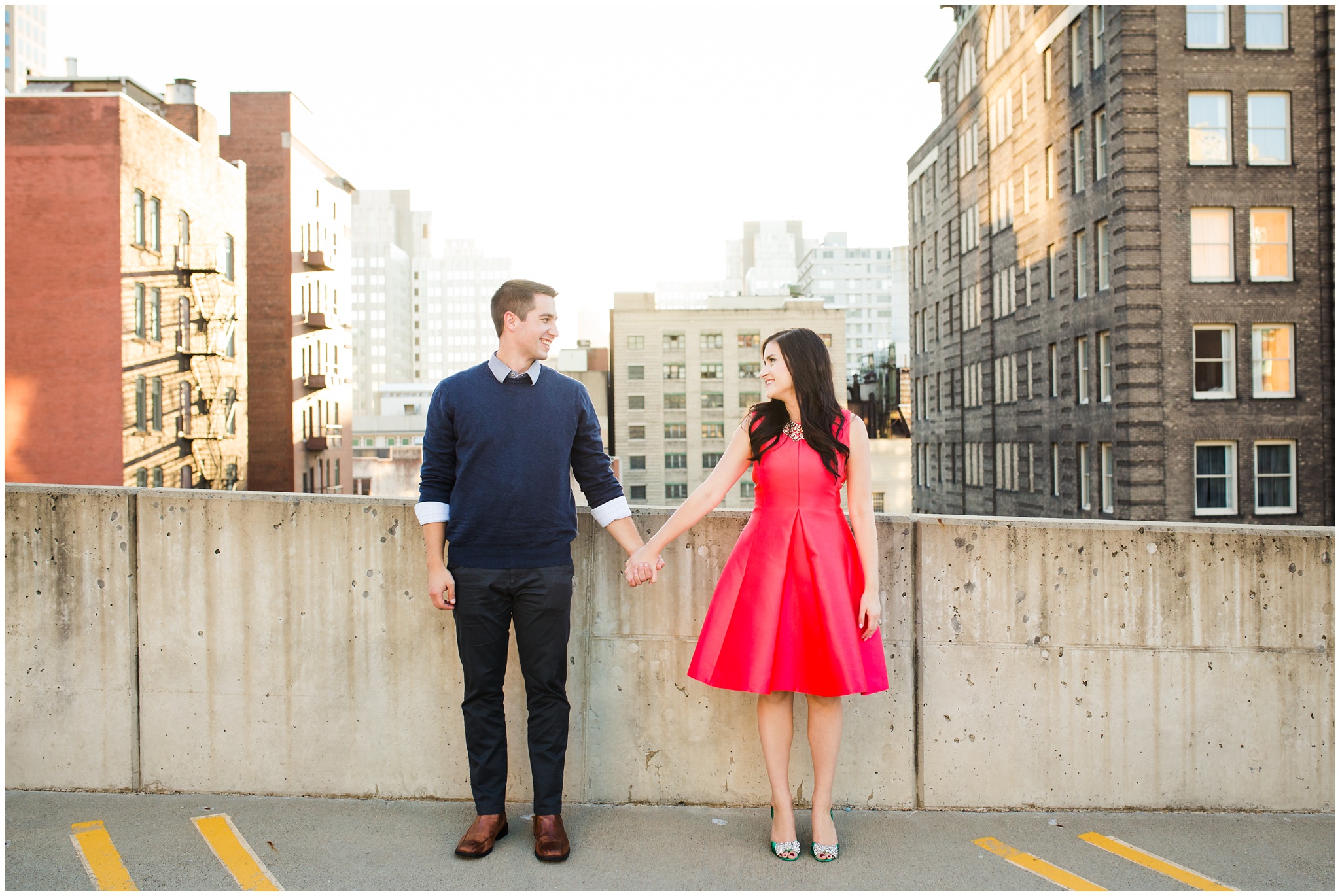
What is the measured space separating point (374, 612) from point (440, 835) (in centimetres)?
107

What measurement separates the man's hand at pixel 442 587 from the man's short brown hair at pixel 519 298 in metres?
1.00

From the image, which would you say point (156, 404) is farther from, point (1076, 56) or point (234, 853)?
point (234, 853)

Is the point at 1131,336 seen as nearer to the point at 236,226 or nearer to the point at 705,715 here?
the point at 705,715

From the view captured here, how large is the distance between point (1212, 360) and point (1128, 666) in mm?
30217

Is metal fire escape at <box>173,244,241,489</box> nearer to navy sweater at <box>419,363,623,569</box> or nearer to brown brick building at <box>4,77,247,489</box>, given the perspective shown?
brown brick building at <box>4,77,247,489</box>

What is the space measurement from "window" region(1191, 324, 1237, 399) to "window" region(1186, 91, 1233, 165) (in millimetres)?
5063

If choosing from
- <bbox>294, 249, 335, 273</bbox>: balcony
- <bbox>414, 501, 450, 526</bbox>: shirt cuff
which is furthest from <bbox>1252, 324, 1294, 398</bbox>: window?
<bbox>294, 249, 335, 273</bbox>: balcony

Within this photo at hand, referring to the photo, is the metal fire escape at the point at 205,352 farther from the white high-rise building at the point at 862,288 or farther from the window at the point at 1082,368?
the white high-rise building at the point at 862,288

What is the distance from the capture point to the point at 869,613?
407 cm

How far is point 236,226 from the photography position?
47875 mm

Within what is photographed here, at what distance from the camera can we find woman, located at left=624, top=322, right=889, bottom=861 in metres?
4.04

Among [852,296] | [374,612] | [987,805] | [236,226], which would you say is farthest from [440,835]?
[852,296]

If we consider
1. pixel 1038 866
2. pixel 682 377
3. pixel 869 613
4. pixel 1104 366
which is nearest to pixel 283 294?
pixel 1104 366

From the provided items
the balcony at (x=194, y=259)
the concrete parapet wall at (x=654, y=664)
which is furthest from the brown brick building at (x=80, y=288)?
the concrete parapet wall at (x=654, y=664)
